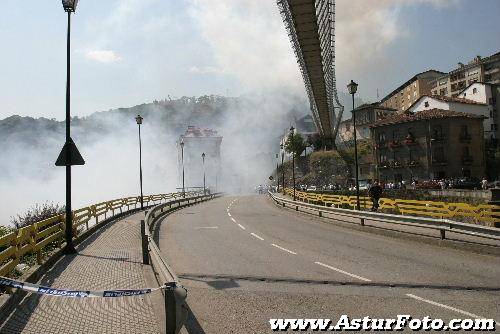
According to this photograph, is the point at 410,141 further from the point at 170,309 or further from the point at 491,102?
the point at 170,309

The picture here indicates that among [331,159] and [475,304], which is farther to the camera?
[331,159]

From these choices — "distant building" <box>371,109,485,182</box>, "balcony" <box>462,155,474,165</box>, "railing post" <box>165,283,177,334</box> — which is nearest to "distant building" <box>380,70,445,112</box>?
"distant building" <box>371,109,485,182</box>

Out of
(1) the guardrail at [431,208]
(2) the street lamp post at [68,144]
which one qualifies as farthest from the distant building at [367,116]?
(2) the street lamp post at [68,144]

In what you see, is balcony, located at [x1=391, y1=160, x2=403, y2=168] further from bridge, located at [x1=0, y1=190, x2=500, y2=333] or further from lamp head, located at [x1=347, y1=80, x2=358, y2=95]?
bridge, located at [x1=0, y1=190, x2=500, y2=333]

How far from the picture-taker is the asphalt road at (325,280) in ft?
22.0

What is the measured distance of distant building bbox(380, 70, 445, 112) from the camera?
353ft

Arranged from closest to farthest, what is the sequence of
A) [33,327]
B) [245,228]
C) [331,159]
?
[33,327], [245,228], [331,159]

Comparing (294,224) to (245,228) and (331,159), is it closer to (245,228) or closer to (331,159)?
(245,228)

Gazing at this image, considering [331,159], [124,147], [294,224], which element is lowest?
[294,224]

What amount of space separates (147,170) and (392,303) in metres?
186

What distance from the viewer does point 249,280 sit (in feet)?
30.0

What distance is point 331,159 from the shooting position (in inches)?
3910

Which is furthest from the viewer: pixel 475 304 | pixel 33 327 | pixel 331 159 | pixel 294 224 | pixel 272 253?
pixel 331 159

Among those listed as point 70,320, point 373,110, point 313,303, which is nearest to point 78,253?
point 70,320
